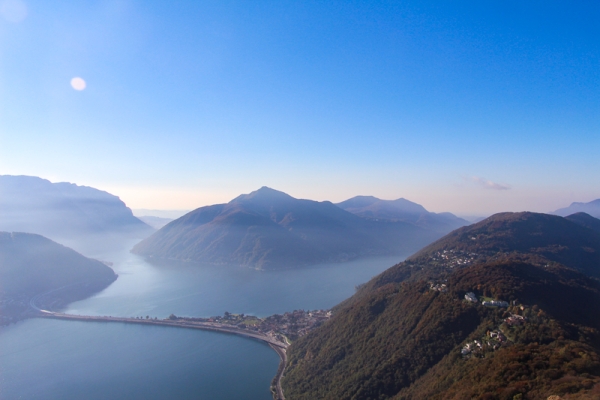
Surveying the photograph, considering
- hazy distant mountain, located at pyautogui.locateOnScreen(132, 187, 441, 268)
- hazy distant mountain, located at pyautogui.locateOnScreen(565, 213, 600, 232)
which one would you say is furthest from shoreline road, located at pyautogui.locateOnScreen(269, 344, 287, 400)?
hazy distant mountain, located at pyautogui.locateOnScreen(565, 213, 600, 232)

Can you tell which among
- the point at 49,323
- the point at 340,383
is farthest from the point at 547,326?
the point at 49,323

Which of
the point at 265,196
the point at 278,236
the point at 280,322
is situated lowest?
the point at 280,322

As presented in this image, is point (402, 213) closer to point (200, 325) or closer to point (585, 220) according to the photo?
point (585, 220)

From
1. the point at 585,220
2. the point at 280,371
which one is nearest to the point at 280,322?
the point at 280,371

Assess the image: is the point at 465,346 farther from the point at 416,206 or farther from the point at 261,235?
the point at 416,206

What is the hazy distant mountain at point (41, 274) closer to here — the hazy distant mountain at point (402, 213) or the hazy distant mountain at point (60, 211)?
the hazy distant mountain at point (60, 211)

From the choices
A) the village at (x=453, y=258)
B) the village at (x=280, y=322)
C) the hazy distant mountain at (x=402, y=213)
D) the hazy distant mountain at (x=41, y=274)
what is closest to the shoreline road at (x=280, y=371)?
the village at (x=280, y=322)
